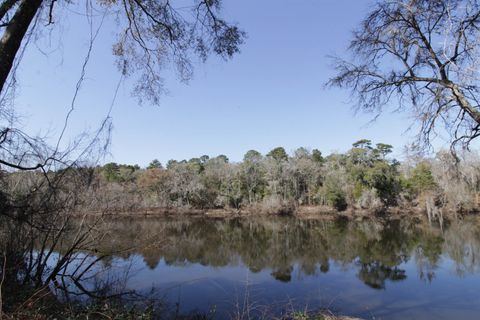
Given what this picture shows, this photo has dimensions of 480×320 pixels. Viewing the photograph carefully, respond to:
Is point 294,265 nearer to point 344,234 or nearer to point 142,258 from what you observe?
point 142,258

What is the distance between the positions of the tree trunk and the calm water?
3915 millimetres

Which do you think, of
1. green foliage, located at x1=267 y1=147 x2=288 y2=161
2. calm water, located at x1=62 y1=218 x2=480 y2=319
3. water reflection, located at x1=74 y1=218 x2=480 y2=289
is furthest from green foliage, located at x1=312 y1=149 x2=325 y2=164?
calm water, located at x1=62 y1=218 x2=480 y2=319

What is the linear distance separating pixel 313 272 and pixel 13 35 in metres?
11.3

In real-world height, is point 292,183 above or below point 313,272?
above

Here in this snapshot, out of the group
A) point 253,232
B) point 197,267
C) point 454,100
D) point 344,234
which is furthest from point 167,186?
point 454,100

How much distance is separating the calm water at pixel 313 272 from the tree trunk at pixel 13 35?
3.92m

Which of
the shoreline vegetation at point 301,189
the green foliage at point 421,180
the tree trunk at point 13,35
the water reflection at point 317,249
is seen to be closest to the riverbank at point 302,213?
the shoreline vegetation at point 301,189

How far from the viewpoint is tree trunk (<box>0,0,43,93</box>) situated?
247 centimetres

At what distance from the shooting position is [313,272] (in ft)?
37.7

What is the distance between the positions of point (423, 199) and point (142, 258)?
29.7m

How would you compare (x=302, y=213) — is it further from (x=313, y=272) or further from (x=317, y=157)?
(x=313, y=272)

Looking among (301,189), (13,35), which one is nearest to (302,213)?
(301,189)

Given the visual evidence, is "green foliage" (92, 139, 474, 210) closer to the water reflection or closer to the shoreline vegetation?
the shoreline vegetation

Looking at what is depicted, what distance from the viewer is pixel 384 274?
436 inches
